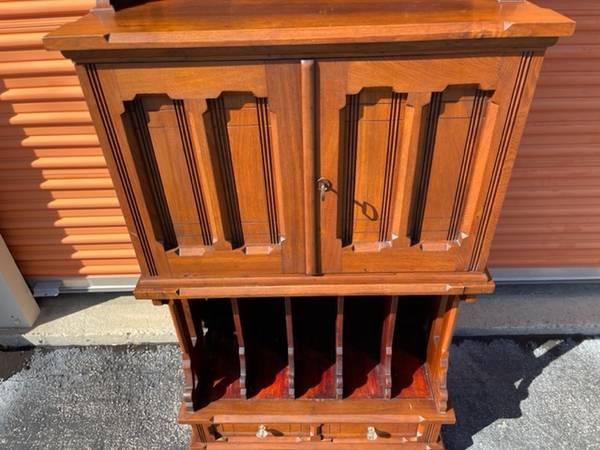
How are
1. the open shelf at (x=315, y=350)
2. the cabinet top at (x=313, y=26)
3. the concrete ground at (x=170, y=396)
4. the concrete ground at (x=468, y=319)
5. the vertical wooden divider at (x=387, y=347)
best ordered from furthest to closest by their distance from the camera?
the concrete ground at (x=468, y=319) < the concrete ground at (x=170, y=396) < the open shelf at (x=315, y=350) < the vertical wooden divider at (x=387, y=347) < the cabinet top at (x=313, y=26)

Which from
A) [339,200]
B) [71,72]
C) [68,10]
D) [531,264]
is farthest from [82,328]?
[531,264]

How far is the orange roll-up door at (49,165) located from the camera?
1749mm

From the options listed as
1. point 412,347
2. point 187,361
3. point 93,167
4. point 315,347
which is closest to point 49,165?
point 93,167

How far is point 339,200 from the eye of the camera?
123 centimetres

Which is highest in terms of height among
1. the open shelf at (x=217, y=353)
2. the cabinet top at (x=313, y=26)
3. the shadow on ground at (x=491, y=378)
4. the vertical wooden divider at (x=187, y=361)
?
the cabinet top at (x=313, y=26)

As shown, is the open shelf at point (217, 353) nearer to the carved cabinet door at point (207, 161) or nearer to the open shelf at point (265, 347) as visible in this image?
the open shelf at point (265, 347)

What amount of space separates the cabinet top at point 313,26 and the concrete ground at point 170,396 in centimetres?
165

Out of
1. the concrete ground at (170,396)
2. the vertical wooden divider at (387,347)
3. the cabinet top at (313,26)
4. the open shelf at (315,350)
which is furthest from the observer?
the concrete ground at (170,396)

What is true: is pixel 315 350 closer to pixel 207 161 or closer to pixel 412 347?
pixel 412 347

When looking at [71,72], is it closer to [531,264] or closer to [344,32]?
[344,32]

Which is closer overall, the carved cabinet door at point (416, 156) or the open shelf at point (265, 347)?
the carved cabinet door at point (416, 156)

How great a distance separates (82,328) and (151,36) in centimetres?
189

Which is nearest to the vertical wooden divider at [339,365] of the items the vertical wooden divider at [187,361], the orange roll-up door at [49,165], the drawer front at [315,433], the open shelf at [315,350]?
the open shelf at [315,350]

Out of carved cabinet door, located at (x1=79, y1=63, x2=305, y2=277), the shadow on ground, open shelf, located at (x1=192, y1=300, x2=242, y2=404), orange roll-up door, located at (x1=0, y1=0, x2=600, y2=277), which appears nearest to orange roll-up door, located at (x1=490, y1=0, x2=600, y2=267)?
orange roll-up door, located at (x1=0, y1=0, x2=600, y2=277)
